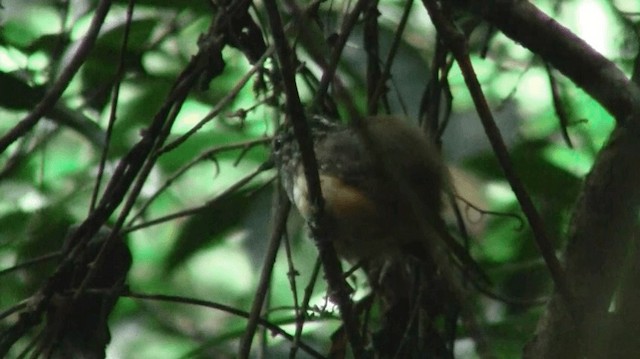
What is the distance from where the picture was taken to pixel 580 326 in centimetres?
151

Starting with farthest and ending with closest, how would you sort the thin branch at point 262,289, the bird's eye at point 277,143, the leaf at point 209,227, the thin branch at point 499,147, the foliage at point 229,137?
the leaf at point 209,227, the bird's eye at point 277,143, the foliage at point 229,137, the thin branch at point 262,289, the thin branch at point 499,147

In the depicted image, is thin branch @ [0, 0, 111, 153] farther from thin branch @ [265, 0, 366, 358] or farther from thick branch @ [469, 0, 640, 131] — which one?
thick branch @ [469, 0, 640, 131]

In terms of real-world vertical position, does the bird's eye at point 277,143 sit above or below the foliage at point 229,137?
below

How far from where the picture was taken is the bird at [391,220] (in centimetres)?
193

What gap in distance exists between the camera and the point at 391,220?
86.0 inches

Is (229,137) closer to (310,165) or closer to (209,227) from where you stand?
(209,227)

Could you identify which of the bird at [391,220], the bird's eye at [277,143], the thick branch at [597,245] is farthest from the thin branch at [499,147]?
the bird's eye at [277,143]

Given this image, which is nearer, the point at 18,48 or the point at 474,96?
the point at 474,96

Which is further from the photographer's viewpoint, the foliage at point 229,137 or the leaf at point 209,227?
the leaf at point 209,227

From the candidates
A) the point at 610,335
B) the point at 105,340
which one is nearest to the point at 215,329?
the point at 105,340

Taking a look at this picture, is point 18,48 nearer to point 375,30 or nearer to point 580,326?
point 375,30

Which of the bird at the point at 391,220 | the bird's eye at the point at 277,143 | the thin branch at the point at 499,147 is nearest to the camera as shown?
the thin branch at the point at 499,147

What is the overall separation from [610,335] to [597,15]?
2520 millimetres

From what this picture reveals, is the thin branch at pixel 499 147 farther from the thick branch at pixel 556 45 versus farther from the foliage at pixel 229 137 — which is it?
the foliage at pixel 229 137
